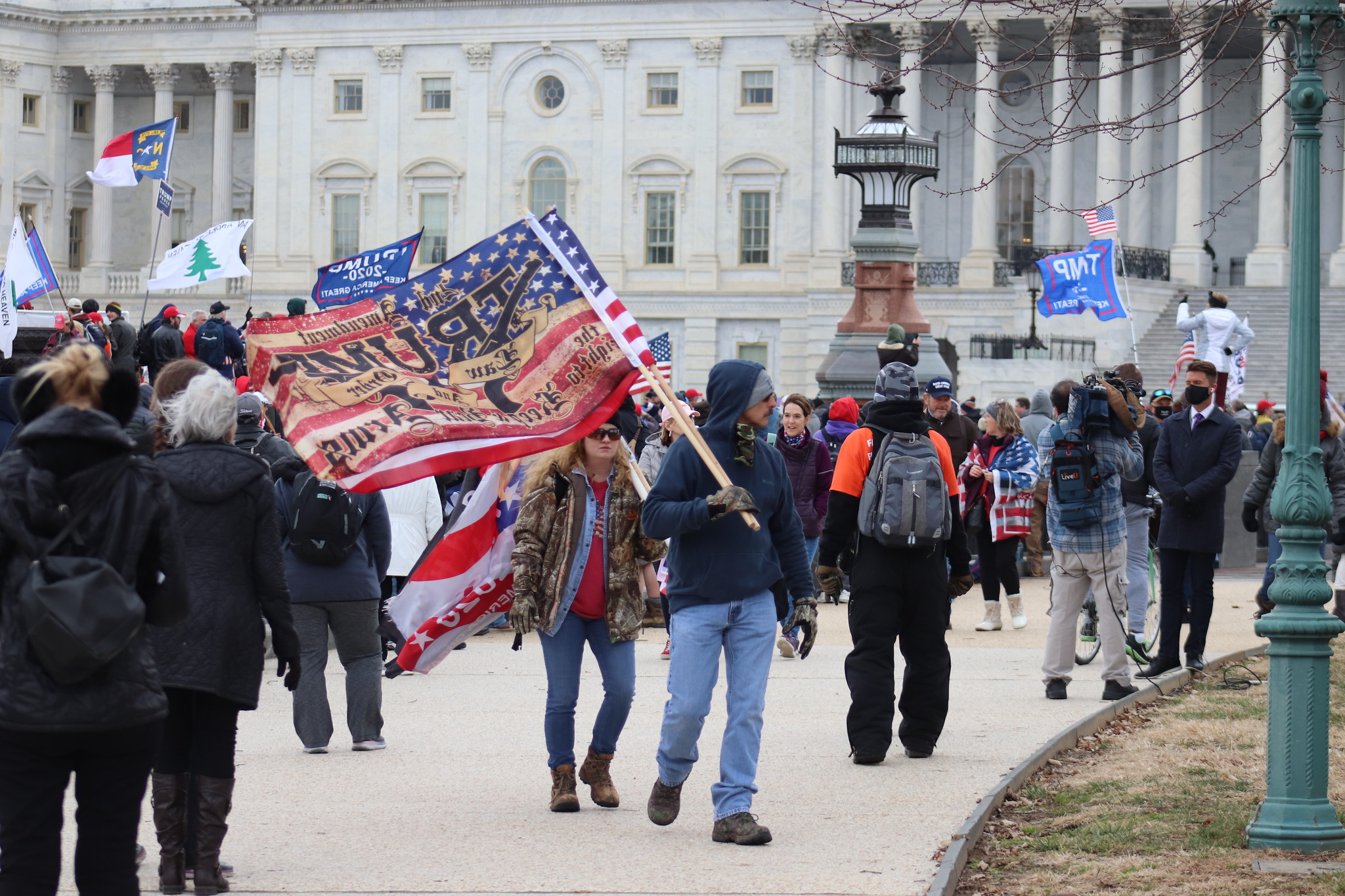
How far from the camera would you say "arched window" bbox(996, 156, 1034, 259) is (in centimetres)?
5544

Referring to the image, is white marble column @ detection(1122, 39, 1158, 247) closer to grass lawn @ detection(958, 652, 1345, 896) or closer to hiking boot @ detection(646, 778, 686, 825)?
grass lawn @ detection(958, 652, 1345, 896)

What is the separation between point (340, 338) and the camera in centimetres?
791

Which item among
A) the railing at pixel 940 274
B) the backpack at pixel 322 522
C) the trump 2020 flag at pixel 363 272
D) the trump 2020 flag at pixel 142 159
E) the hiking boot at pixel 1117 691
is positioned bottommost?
the hiking boot at pixel 1117 691

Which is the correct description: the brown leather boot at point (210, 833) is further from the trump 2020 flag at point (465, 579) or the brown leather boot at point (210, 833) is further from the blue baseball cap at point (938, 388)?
the blue baseball cap at point (938, 388)

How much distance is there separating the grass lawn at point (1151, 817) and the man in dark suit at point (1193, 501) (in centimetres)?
130

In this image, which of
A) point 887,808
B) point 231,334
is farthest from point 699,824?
point 231,334

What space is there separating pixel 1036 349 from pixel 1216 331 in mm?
18669

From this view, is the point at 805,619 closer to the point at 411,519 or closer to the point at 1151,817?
the point at 1151,817

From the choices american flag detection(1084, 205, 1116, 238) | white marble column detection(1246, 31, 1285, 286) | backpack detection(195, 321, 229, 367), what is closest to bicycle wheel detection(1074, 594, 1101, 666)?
american flag detection(1084, 205, 1116, 238)

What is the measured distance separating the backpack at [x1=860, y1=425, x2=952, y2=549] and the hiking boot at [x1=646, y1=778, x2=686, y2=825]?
6.99 ft

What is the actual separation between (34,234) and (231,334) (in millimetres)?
2654

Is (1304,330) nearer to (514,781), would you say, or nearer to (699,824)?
(699,824)

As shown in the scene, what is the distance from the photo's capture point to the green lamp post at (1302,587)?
7457 mm

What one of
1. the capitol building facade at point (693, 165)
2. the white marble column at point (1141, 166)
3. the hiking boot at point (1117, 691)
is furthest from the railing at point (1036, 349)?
the hiking boot at point (1117, 691)
